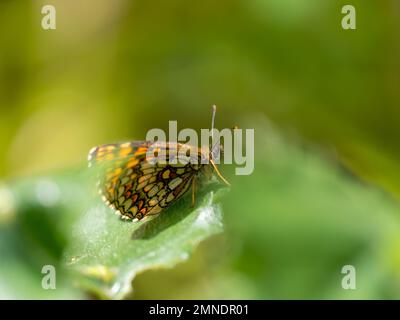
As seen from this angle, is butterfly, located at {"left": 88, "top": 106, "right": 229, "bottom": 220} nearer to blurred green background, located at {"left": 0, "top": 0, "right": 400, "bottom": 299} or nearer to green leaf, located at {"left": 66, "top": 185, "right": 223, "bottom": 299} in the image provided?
green leaf, located at {"left": 66, "top": 185, "right": 223, "bottom": 299}

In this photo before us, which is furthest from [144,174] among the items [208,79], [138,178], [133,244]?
[208,79]

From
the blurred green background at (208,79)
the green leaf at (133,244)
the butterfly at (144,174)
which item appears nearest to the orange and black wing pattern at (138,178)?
the butterfly at (144,174)

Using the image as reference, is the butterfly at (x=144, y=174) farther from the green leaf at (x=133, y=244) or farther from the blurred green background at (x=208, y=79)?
the blurred green background at (x=208, y=79)

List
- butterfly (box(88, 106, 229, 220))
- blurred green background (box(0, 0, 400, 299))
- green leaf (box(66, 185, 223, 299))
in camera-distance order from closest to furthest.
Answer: green leaf (box(66, 185, 223, 299)) → butterfly (box(88, 106, 229, 220)) → blurred green background (box(0, 0, 400, 299))

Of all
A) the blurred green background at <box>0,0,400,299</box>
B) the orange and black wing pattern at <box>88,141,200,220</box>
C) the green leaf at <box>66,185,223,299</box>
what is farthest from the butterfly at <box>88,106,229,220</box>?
the blurred green background at <box>0,0,400,299</box>

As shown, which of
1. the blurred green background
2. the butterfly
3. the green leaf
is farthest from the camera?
the blurred green background

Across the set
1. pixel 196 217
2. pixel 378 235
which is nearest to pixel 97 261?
pixel 196 217

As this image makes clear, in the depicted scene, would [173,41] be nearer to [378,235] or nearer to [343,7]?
[343,7]
